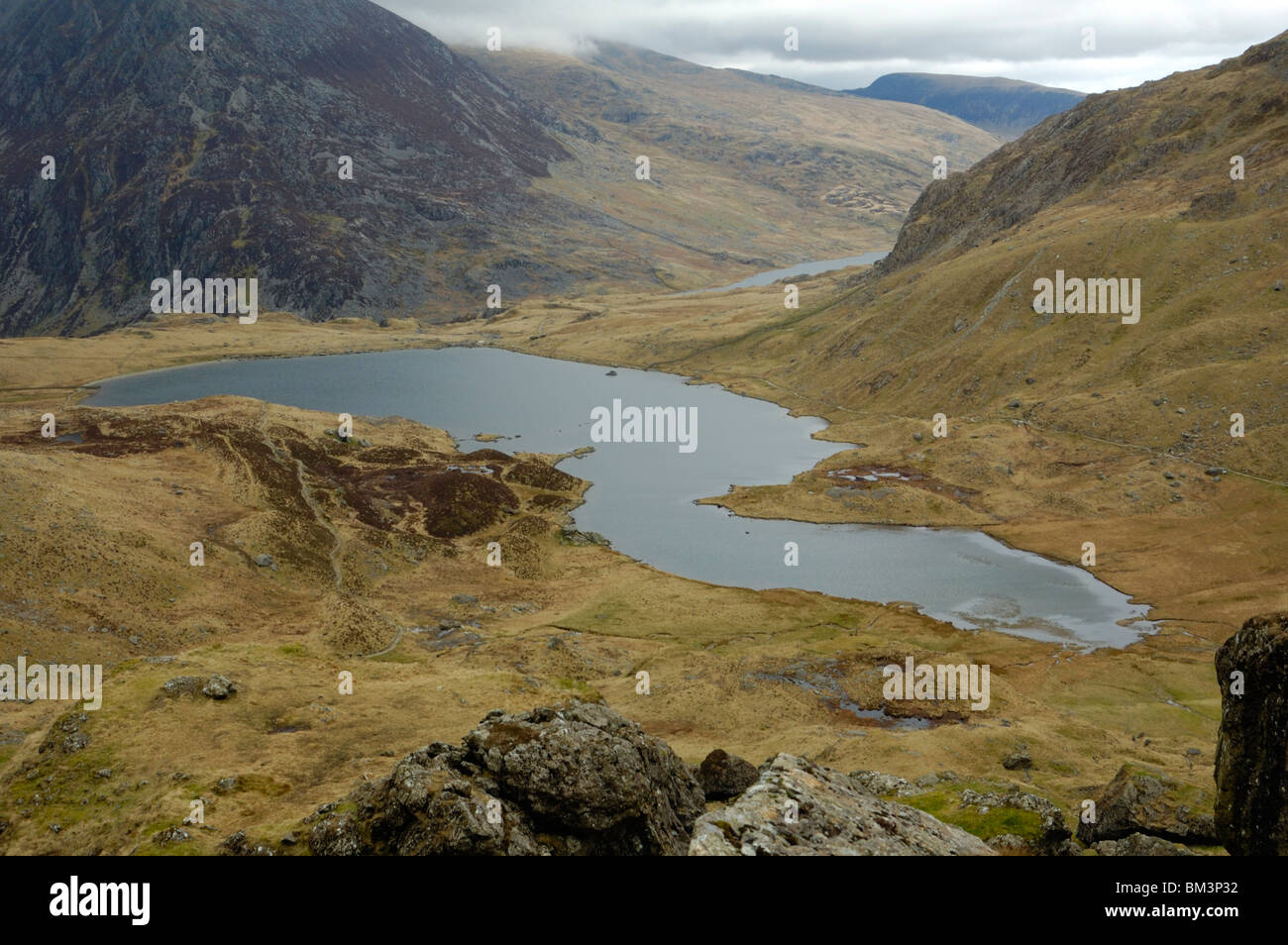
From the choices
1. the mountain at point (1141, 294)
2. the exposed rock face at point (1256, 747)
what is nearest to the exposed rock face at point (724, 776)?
the exposed rock face at point (1256, 747)

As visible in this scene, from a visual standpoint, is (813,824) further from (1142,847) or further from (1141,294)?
(1141,294)

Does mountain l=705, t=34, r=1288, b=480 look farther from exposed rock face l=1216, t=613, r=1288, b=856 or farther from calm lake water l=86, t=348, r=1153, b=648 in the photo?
exposed rock face l=1216, t=613, r=1288, b=856

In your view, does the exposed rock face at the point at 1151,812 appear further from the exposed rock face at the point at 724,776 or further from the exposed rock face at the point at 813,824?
the exposed rock face at the point at 724,776

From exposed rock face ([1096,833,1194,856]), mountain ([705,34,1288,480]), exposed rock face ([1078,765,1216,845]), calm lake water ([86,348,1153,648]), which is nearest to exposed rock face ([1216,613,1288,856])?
exposed rock face ([1096,833,1194,856])

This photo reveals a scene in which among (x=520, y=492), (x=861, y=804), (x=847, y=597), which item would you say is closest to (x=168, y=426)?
(x=520, y=492)

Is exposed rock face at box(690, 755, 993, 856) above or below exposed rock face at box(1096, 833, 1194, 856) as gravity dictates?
above
